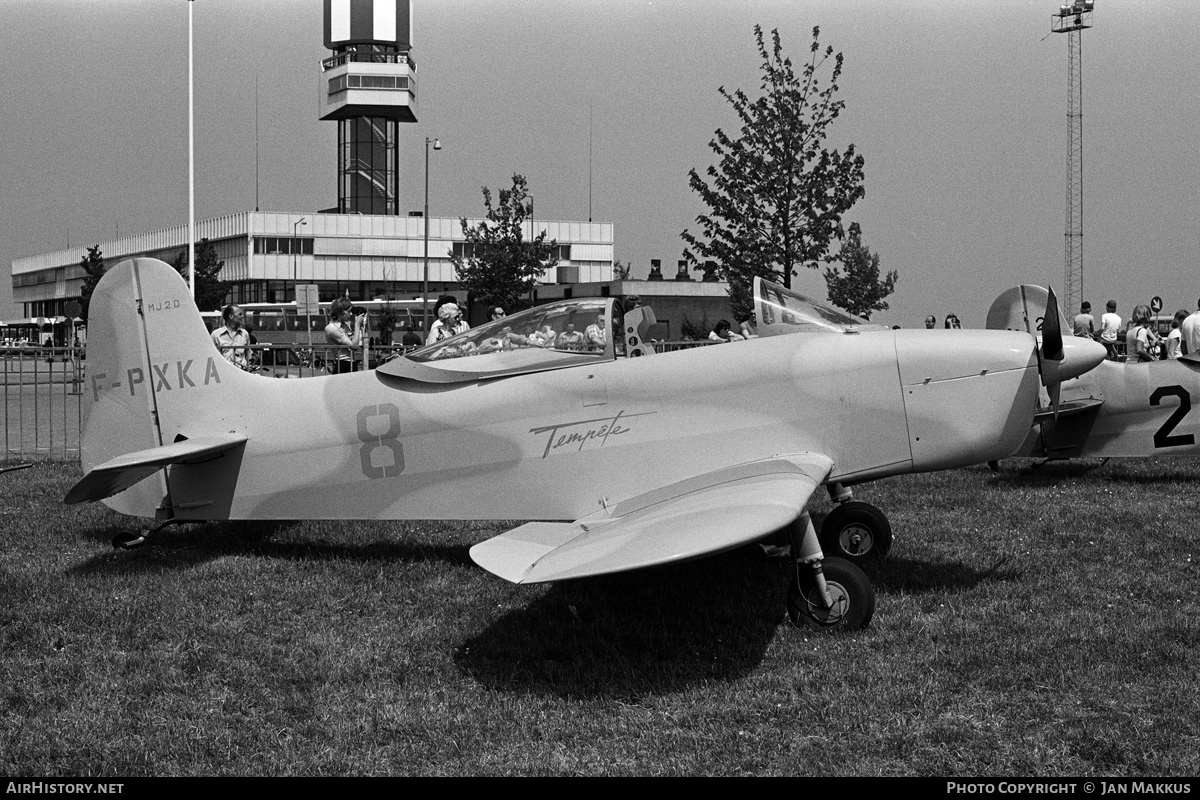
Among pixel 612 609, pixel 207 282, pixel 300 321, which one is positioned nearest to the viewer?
pixel 612 609

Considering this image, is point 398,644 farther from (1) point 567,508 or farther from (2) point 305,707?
(1) point 567,508

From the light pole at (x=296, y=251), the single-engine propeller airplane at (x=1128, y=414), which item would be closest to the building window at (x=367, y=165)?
the light pole at (x=296, y=251)

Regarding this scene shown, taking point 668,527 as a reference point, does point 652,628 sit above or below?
below

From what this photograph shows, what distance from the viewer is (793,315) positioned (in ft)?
22.7

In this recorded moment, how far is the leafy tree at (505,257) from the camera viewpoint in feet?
159

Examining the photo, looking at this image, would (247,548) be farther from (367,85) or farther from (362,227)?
(367,85)

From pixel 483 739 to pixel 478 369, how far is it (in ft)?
9.96

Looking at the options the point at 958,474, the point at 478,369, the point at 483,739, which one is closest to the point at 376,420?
the point at 478,369

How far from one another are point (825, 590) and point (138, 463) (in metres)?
4.10

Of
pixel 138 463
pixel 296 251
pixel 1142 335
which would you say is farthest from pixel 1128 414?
pixel 296 251

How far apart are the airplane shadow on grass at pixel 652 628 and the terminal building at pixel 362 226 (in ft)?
262

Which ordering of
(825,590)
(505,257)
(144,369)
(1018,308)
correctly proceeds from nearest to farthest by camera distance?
(825,590) → (144,369) → (1018,308) → (505,257)

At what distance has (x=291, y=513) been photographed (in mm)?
7145

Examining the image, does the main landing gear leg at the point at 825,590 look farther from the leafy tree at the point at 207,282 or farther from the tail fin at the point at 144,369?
the leafy tree at the point at 207,282
